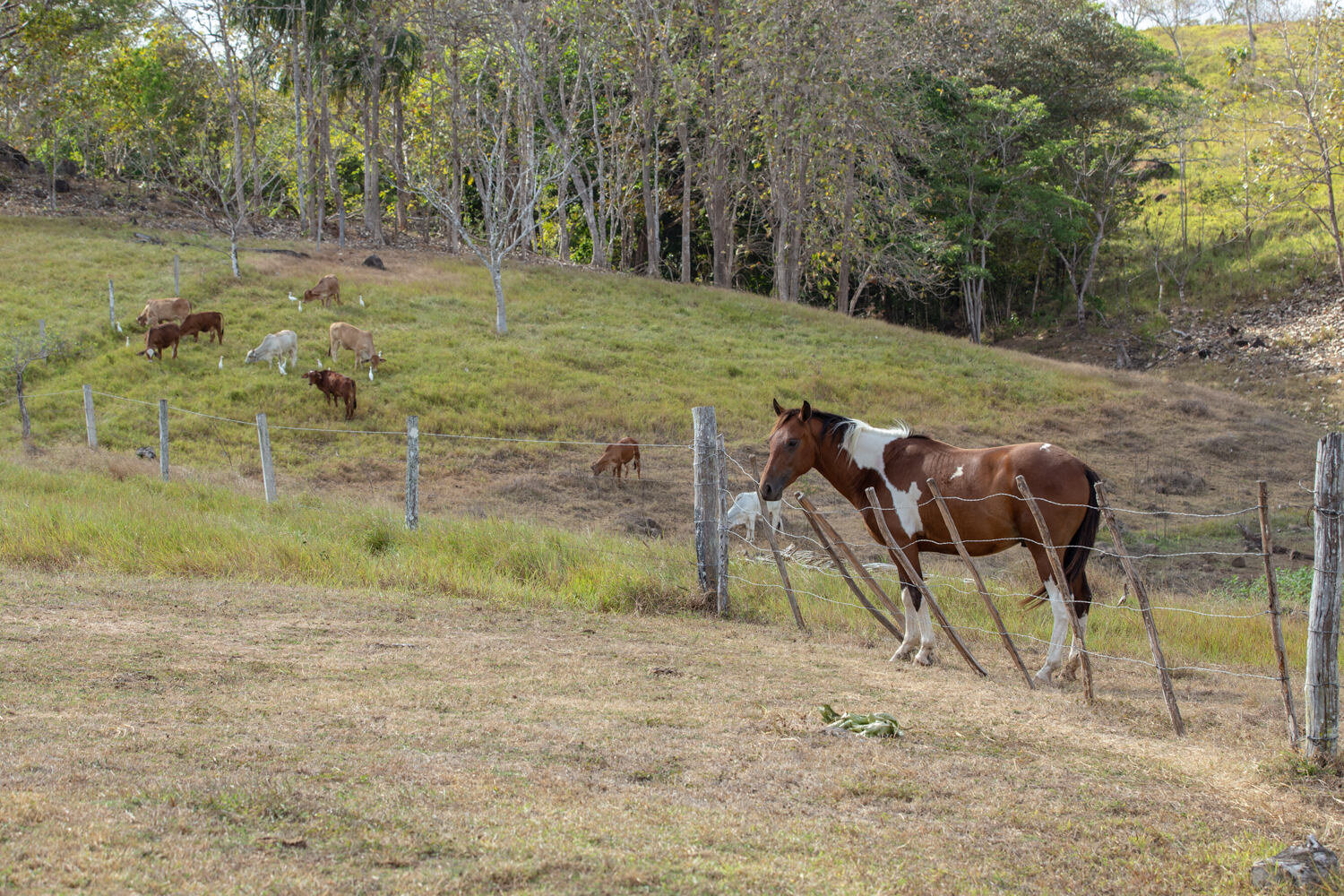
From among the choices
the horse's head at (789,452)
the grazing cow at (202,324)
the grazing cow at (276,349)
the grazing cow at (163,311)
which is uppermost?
the grazing cow at (163,311)

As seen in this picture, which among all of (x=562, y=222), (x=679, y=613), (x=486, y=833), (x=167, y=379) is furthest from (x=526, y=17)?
(x=486, y=833)

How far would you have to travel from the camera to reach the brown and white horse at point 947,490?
8570 mm

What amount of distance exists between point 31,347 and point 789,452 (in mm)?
21421

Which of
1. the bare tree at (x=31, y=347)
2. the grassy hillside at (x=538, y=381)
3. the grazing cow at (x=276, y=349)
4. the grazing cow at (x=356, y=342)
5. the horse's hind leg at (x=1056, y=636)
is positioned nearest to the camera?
the horse's hind leg at (x=1056, y=636)

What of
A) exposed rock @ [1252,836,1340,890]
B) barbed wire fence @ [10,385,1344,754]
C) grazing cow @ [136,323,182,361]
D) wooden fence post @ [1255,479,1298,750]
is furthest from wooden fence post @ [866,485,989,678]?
grazing cow @ [136,323,182,361]

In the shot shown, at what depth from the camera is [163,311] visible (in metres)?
26.2

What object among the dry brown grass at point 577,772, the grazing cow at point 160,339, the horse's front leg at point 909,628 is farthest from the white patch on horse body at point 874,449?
the grazing cow at point 160,339

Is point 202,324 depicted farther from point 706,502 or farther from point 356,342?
point 706,502

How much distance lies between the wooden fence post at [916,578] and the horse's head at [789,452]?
0.67 meters

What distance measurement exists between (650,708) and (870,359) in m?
25.4

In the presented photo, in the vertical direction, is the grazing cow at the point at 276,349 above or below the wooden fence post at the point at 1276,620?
above

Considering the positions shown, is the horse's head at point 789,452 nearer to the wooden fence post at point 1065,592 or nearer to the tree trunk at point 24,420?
the wooden fence post at point 1065,592

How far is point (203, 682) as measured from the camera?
6480 millimetres

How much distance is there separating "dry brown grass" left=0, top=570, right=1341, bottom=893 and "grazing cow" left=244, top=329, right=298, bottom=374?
675 inches
